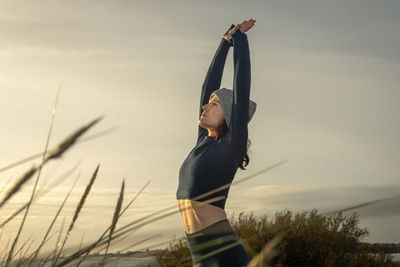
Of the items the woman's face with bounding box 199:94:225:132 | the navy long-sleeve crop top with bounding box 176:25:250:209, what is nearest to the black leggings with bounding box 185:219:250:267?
the navy long-sleeve crop top with bounding box 176:25:250:209

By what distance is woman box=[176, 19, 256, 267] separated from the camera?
122 inches

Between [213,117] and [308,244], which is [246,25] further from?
[308,244]

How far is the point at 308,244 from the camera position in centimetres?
677

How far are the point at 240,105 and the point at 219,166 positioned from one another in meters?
0.50

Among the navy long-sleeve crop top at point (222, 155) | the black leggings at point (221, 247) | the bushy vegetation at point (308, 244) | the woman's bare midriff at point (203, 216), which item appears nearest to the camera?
the black leggings at point (221, 247)

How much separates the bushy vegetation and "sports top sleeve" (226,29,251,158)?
2.76 m

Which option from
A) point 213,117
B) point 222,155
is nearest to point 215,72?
point 213,117

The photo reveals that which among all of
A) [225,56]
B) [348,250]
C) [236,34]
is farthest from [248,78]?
[348,250]

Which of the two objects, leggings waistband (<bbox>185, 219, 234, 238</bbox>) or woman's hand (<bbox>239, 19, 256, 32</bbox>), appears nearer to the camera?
leggings waistband (<bbox>185, 219, 234, 238</bbox>)

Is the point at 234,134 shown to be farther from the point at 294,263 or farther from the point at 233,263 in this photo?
the point at 294,263

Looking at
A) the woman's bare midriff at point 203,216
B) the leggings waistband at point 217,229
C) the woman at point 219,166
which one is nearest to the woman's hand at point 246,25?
the woman at point 219,166

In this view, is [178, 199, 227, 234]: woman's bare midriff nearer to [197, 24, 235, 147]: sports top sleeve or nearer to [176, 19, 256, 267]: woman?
[176, 19, 256, 267]: woman

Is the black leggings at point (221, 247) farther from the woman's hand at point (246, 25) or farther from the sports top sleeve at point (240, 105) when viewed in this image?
the woman's hand at point (246, 25)

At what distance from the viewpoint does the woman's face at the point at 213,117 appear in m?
3.85
